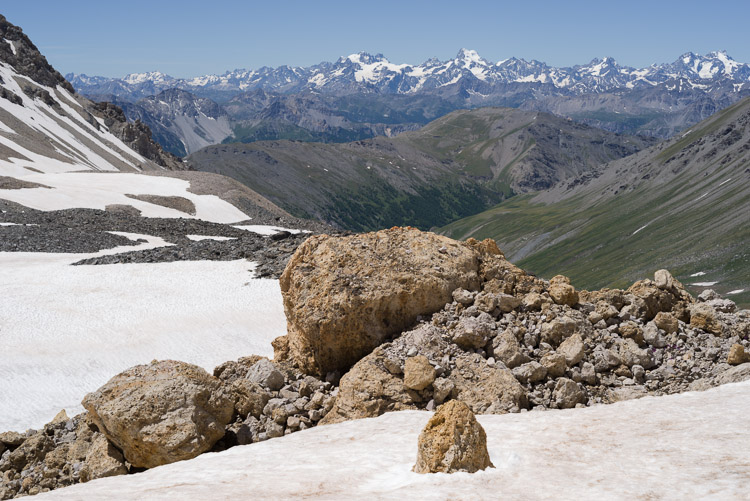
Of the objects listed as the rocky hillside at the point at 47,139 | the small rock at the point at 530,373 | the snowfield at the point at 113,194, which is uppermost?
the rocky hillside at the point at 47,139

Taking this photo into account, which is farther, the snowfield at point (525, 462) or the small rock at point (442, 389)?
the small rock at point (442, 389)

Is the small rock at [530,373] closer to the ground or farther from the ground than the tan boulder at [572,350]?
closer to the ground

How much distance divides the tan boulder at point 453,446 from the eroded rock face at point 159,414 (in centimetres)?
677

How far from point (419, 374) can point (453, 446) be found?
16.3 ft

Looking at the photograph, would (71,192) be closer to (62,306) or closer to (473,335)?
(62,306)

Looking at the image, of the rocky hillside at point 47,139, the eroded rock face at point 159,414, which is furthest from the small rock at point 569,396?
the rocky hillside at point 47,139

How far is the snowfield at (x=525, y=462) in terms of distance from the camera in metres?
10.1

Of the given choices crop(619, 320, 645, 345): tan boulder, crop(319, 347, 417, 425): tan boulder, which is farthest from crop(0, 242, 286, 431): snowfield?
crop(619, 320, 645, 345): tan boulder

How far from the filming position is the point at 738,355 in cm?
1591

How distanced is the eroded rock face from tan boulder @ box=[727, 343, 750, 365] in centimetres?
1512

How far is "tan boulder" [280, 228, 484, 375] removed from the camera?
1841cm

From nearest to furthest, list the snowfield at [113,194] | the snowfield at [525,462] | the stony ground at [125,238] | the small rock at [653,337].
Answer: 1. the snowfield at [525,462]
2. the small rock at [653,337]
3. the stony ground at [125,238]
4. the snowfield at [113,194]

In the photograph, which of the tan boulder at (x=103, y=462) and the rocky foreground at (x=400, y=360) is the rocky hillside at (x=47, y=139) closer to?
the rocky foreground at (x=400, y=360)

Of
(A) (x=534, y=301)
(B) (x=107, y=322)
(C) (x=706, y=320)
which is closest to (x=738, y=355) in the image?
(C) (x=706, y=320)
